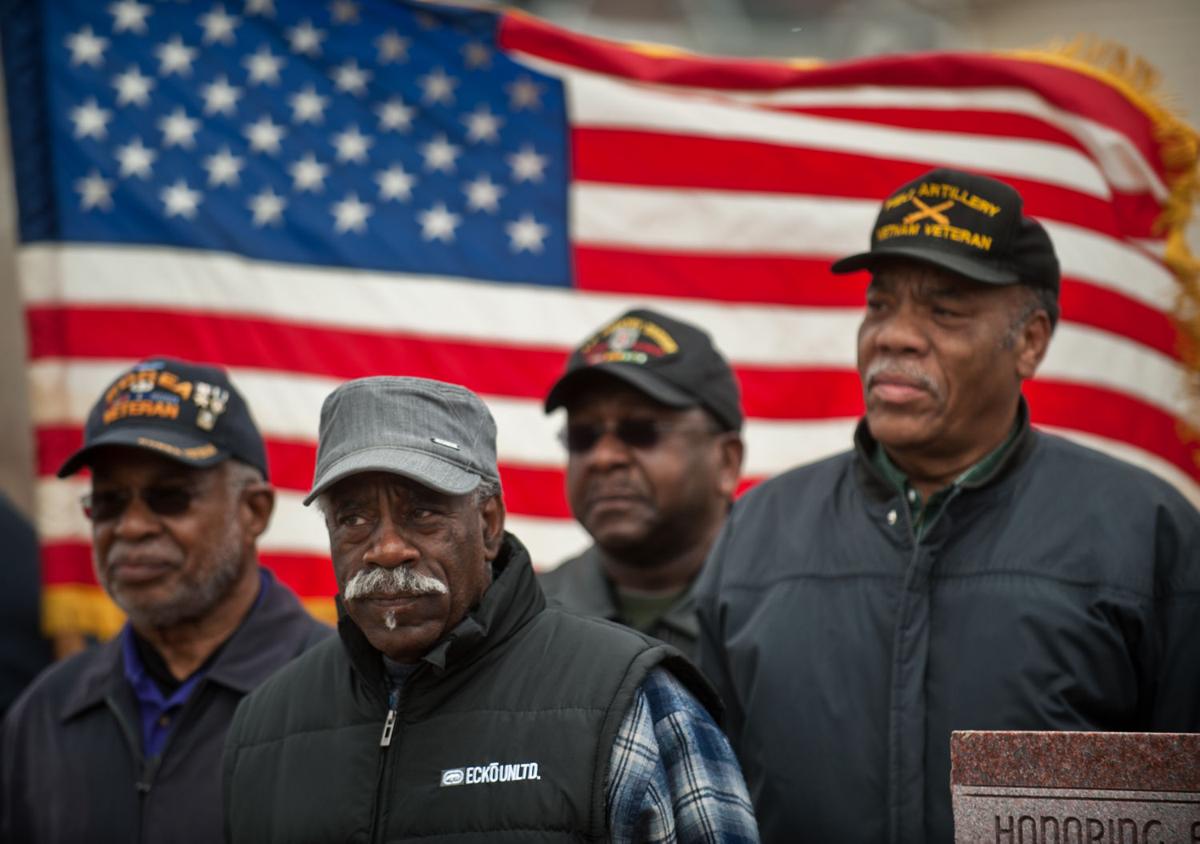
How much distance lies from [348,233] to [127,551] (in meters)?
2.06

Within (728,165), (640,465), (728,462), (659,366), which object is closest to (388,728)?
(640,465)

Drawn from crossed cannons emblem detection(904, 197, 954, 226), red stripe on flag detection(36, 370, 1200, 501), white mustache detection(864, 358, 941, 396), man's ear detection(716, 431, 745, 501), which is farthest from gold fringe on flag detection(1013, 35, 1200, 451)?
white mustache detection(864, 358, 941, 396)

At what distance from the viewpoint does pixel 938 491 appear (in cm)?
340

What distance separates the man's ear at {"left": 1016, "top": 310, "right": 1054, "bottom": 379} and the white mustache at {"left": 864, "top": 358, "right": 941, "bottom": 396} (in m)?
0.22

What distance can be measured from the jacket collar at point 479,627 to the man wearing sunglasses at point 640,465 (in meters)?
1.42

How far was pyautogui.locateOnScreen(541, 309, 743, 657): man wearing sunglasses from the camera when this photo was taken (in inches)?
173

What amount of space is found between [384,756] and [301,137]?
3480mm

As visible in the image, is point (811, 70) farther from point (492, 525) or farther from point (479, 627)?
point (479, 627)

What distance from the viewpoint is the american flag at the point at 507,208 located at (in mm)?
5480

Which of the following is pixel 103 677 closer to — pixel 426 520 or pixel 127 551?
pixel 127 551

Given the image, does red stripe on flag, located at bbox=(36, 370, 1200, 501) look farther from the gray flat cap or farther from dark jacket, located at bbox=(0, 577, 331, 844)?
the gray flat cap

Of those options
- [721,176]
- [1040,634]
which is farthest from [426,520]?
[721,176]

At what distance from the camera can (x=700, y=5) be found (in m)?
11.9

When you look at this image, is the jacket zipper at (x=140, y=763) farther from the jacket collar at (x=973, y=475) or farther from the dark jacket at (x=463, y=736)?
the jacket collar at (x=973, y=475)
